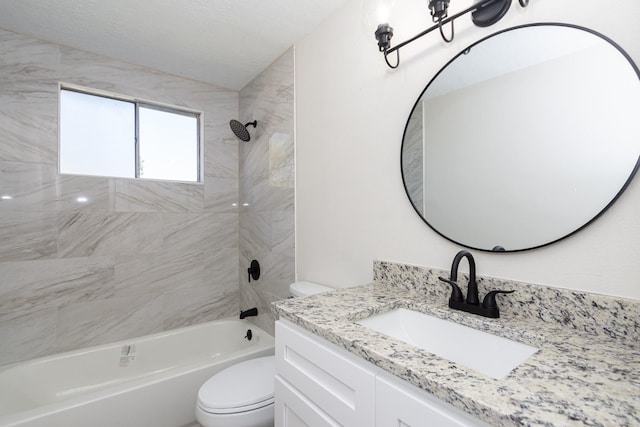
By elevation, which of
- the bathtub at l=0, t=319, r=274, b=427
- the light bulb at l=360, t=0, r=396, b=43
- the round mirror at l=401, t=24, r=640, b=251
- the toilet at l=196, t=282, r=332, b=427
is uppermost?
the light bulb at l=360, t=0, r=396, b=43

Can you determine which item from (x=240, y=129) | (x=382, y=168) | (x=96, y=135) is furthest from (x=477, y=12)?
(x=96, y=135)

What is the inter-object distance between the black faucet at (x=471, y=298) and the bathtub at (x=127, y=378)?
1.44 metres

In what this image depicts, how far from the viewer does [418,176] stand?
1.23 meters

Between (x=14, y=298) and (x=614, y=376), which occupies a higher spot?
(x=614, y=376)

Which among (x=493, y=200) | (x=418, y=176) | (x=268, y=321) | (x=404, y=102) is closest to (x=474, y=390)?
(x=493, y=200)

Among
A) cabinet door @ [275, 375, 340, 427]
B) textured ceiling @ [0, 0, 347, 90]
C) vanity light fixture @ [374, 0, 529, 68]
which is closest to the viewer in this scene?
cabinet door @ [275, 375, 340, 427]

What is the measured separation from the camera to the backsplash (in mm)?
737

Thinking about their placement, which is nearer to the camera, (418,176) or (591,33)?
(591,33)

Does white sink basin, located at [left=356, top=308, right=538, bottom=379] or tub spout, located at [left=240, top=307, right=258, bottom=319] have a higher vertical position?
white sink basin, located at [left=356, top=308, right=538, bottom=379]

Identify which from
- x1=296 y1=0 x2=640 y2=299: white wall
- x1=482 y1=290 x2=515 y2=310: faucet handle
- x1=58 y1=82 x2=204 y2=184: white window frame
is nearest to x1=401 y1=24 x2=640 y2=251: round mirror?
x1=296 y1=0 x2=640 y2=299: white wall

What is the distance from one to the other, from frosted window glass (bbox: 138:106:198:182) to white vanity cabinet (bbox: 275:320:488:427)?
6.39ft

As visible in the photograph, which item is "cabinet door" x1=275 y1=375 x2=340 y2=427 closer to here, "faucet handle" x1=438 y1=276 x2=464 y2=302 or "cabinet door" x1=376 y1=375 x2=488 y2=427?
"cabinet door" x1=376 y1=375 x2=488 y2=427

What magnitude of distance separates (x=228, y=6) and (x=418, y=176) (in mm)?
1403

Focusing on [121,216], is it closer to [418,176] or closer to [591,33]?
[418,176]
